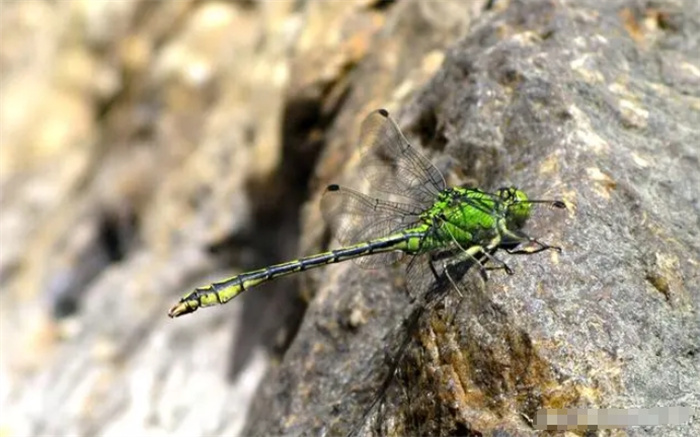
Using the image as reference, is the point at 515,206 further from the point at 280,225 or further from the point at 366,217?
the point at 280,225

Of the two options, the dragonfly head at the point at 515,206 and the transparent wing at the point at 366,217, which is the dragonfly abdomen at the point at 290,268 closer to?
the transparent wing at the point at 366,217

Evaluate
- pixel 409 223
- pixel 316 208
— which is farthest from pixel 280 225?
pixel 409 223

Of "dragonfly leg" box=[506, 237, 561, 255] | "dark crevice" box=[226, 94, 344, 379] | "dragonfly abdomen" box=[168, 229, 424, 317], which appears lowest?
"dragonfly leg" box=[506, 237, 561, 255]

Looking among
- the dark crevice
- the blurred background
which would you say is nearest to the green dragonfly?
the blurred background

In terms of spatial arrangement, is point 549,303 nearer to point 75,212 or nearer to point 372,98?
point 372,98

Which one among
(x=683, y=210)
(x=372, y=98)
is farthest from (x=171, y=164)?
(x=683, y=210)

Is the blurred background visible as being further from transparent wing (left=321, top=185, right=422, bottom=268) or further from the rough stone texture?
transparent wing (left=321, top=185, right=422, bottom=268)
